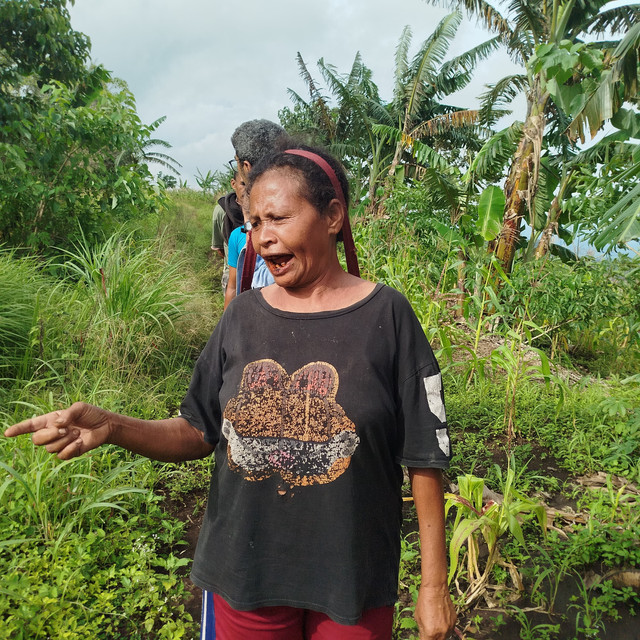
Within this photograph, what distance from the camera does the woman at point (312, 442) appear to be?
111 centimetres

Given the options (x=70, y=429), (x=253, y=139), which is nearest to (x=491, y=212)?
(x=253, y=139)

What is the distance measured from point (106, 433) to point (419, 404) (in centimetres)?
72

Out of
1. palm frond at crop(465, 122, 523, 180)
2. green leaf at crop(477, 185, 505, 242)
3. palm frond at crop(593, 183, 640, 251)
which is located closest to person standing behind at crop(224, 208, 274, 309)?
palm frond at crop(593, 183, 640, 251)

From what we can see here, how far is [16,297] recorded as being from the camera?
4.08 metres

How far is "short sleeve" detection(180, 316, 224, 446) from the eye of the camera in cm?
130

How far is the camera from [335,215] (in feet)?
4.15

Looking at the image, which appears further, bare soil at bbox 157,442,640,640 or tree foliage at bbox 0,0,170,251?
tree foliage at bbox 0,0,170,251

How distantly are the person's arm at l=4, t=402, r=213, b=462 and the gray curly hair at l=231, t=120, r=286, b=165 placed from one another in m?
1.34

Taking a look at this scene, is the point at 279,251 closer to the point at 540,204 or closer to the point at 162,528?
the point at 162,528

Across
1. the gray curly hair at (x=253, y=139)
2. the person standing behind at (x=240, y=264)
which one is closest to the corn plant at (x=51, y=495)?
the person standing behind at (x=240, y=264)

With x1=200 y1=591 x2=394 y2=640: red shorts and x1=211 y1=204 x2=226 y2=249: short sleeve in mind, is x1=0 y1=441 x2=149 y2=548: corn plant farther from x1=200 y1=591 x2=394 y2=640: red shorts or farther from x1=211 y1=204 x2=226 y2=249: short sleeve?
Answer: x1=211 y1=204 x2=226 y2=249: short sleeve

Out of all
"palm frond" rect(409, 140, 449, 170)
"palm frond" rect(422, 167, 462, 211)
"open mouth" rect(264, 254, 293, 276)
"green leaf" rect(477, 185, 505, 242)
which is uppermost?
"palm frond" rect(409, 140, 449, 170)

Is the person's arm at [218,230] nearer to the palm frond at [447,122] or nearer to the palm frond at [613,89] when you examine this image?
the palm frond at [613,89]

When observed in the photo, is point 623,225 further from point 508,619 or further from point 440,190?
point 440,190
